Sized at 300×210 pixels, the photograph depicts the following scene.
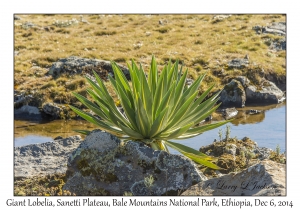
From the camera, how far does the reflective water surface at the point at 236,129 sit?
13750 millimetres

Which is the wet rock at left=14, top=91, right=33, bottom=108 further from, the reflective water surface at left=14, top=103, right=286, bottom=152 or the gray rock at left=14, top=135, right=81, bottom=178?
the gray rock at left=14, top=135, right=81, bottom=178

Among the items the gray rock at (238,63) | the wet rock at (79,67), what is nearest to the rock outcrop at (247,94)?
the gray rock at (238,63)

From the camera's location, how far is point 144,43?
27.7 metres

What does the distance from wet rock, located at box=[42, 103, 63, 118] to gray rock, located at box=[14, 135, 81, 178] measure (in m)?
6.99

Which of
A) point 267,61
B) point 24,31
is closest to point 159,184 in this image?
point 267,61

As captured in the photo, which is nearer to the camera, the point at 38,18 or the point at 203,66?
the point at 203,66

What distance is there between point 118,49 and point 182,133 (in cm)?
1764

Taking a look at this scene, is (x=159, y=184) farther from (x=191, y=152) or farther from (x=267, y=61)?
(x=267, y=61)

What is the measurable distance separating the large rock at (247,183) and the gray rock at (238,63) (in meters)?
14.0

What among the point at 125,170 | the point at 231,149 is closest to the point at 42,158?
the point at 125,170

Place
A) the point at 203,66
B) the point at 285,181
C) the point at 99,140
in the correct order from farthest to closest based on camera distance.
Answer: the point at 203,66 < the point at 99,140 < the point at 285,181

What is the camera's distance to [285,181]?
7828 millimetres

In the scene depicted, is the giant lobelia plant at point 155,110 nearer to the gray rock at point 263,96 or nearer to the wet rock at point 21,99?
the wet rock at point 21,99

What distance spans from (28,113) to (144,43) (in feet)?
35.9
